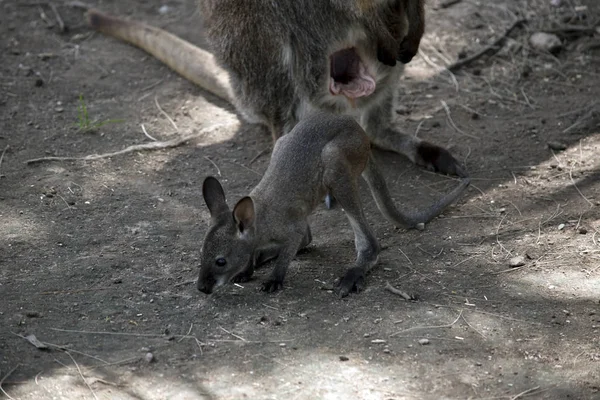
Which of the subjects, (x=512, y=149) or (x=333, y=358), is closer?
(x=333, y=358)

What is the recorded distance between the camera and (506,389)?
321cm

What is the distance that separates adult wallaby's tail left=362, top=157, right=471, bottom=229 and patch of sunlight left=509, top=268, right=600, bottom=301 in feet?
2.05

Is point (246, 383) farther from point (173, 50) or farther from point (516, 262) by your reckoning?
point (173, 50)

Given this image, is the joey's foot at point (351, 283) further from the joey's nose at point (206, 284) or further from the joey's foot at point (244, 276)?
the joey's nose at point (206, 284)

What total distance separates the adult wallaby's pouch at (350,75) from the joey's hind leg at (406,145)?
43cm

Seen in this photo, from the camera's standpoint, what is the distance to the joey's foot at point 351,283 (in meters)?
3.88

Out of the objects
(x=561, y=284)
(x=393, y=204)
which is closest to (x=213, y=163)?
(x=393, y=204)

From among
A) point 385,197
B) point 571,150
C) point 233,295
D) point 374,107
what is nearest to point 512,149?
point 571,150

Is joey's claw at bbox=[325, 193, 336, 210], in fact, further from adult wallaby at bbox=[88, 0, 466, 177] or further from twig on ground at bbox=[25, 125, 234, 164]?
twig on ground at bbox=[25, 125, 234, 164]

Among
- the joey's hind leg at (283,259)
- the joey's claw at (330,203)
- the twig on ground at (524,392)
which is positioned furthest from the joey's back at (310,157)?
the twig on ground at (524,392)

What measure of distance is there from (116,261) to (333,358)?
129 cm

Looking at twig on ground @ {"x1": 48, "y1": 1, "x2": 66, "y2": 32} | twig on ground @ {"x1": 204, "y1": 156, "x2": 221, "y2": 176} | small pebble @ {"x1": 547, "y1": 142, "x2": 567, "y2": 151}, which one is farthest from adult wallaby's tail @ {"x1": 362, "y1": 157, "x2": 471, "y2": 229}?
twig on ground @ {"x1": 48, "y1": 1, "x2": 66, "y2": 32}

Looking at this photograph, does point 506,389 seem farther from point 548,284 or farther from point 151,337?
point 151,337

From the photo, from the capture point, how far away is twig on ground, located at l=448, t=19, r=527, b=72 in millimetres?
6223
